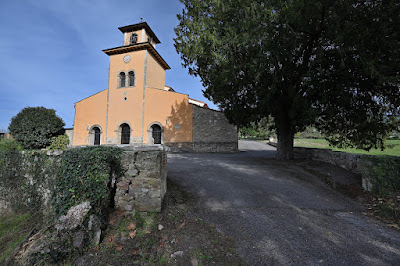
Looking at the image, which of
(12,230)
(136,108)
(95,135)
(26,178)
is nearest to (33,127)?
(95,135)

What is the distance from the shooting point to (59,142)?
54.2 ft

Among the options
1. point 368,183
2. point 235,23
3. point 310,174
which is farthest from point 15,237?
point 235,23

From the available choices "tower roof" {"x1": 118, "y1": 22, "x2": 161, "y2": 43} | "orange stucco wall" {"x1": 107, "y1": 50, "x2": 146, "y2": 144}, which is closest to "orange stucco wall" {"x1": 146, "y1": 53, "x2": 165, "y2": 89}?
"orange stucco wall" {"x1": 107, "y1": 50, "x2": 146, "y2": 144}

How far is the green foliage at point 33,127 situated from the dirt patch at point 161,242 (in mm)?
17640

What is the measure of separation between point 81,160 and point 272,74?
25.4 ft

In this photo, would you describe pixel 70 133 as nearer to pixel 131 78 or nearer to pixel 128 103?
pixel 128 103

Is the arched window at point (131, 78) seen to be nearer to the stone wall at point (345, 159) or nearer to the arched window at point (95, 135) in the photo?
the arched window at point (95, 135)

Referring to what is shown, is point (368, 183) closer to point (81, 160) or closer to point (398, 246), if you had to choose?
point (398, 246)

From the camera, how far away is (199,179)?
5.38m

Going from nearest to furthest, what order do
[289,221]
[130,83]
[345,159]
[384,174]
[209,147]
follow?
1. [289,221]
2. [384,174]
3. [345,159]
4. [209,147]
5. [130,83]

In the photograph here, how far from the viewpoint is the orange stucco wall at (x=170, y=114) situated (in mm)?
15562

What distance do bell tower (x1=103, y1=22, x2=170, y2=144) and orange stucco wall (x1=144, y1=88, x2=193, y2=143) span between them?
621mm

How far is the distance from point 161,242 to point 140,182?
1233 millimetres

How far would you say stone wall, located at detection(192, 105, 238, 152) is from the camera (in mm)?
14945
